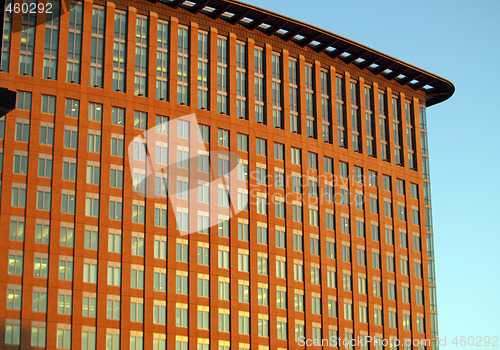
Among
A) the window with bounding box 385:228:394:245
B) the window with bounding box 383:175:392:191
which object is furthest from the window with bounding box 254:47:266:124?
the window with bounding box 385:228:394:245

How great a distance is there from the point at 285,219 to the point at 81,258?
2678 centimetres

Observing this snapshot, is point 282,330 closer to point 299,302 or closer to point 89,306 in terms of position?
point 299,302

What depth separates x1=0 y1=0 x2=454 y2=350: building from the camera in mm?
81250

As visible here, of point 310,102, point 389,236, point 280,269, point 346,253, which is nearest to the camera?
point 280,269

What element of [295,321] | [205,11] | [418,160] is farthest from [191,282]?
[418,160]

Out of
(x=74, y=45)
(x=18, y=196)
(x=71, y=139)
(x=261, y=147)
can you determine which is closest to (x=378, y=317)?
(x=261, y=147)

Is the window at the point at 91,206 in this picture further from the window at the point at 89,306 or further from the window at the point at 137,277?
the window at the point at 89,306

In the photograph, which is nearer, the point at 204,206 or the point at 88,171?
the point at 88,171

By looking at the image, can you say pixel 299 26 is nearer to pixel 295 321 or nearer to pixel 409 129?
pixel 409 129

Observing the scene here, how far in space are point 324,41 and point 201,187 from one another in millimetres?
28030

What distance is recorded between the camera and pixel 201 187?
90.4m

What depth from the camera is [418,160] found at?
4469 inches

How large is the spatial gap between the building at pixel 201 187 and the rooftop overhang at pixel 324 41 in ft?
1.06

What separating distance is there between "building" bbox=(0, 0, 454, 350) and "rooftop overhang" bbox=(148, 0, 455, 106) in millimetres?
322
